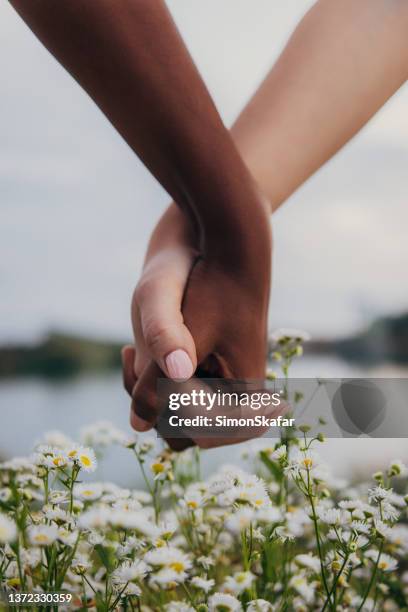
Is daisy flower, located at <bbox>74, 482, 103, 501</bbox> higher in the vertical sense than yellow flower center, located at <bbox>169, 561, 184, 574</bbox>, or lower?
higher

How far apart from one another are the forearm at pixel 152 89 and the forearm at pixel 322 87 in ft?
0.53

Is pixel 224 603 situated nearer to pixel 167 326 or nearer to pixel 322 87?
pixel 167 326

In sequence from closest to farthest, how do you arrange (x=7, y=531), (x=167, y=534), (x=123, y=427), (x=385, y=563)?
(x=7, y=531), (x=167, y=534), (x=385, y=563), (x=123, y=427)

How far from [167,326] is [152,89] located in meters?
0.29

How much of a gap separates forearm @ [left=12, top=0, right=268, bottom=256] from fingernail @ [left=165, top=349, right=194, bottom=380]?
190 millimetres

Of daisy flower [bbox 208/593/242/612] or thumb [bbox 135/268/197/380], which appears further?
thumb [bbox 135/268/197/380]

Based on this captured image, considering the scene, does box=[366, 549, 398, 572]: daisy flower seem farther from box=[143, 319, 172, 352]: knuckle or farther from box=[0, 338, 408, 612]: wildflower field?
box=[143, 319, 172, 352]: knuckle

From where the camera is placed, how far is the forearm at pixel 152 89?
0.75 m

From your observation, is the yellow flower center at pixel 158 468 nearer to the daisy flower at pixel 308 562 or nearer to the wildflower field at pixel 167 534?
the wildflower field at pixel 167 534

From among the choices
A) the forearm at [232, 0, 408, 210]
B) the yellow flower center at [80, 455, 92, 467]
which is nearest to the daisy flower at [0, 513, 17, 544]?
the yellow flower center at [80, 455, 92, 467]

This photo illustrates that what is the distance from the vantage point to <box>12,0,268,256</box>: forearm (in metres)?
0.75

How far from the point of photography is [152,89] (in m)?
0.79

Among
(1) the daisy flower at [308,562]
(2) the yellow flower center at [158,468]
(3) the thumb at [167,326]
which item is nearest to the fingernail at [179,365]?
(3) the thumb at [167,326]

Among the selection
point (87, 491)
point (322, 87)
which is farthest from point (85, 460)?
point (322, 87)
